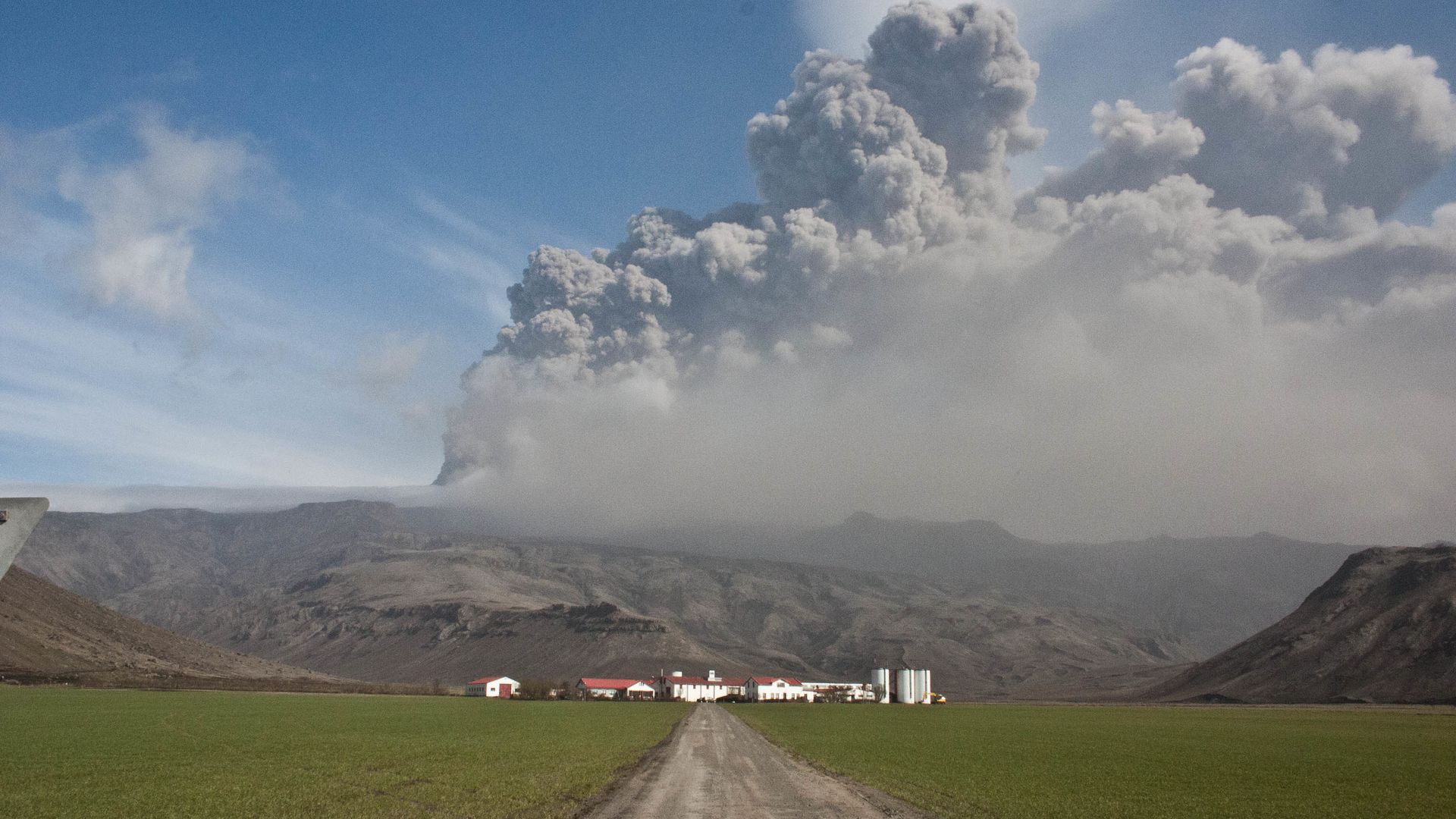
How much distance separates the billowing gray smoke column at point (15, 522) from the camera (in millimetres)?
8672

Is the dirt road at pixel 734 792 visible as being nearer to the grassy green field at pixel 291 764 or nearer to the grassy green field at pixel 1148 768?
the grassy green field at pixel 291 764

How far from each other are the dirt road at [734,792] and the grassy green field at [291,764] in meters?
1.86

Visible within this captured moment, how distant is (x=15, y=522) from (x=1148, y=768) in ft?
166

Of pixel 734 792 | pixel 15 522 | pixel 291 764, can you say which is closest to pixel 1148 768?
pixel 734 792

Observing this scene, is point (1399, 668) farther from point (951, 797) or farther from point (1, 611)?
point (1, 611)

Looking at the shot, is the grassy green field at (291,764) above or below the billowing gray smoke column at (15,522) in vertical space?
below

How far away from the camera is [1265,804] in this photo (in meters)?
32.9

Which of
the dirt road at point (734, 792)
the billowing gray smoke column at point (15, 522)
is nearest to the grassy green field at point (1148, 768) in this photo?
the dirt road at point (734, 792)

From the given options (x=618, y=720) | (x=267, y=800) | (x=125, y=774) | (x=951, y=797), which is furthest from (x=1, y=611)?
(x=951, y=797)

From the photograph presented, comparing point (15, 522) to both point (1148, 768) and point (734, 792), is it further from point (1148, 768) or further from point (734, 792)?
point (1148, 768)

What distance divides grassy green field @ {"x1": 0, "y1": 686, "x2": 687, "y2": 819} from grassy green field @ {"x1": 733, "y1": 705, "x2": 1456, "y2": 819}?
14146mm

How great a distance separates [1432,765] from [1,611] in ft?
778

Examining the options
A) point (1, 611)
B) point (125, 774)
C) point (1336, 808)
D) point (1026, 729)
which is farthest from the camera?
point (1, 611)

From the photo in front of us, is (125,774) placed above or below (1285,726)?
above
